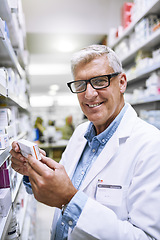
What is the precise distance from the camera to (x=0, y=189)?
126 centimetres

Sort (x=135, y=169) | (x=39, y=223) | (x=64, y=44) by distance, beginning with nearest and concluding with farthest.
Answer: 1. (x=135, y=169)
2. (x=39, y=223)
3. (x=64, y=44)

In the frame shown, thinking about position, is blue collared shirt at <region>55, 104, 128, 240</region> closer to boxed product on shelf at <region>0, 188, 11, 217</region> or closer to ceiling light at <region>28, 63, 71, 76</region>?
boxed product on shelf at <region>0, 188, 11, 217</region>

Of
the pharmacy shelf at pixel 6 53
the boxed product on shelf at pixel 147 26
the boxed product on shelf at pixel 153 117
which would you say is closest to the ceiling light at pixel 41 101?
the boxed product on shelf at pixel 147 26

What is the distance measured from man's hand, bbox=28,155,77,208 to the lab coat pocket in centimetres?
24

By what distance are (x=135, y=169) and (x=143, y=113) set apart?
1967mm

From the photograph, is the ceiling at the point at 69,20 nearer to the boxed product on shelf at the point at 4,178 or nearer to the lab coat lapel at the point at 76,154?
the lab coat lapel at the point at 76,154

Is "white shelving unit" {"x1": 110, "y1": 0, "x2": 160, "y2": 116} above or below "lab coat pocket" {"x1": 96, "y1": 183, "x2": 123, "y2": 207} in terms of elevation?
above

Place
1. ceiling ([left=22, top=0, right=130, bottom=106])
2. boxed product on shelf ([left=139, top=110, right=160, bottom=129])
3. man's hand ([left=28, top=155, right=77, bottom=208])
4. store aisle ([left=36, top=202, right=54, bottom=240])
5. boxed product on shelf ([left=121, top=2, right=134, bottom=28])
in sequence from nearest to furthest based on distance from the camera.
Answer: man's hand ([left=28, top=155, right=77, bottom=208])
boxed product on shelf ([left=139, top=110, right=160, bottom=129])
store aisle ([left=36, top=202, right=54, bottom=240])
boxed product on shelf ([left=121, top=2, right=134, bottom=28])
ceiling ([left=22, top=0, right=130, bottom=106])

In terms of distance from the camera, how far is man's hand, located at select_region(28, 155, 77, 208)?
89 cm

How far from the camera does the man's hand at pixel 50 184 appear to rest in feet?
2.92

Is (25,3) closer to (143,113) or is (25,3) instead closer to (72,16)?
(72,16)

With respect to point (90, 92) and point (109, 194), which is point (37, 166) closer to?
point (109, 194)

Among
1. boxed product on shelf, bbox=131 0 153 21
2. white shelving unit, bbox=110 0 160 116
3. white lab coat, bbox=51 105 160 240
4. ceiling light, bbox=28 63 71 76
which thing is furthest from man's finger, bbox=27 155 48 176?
ceiling light, bbox=28 63 71 76

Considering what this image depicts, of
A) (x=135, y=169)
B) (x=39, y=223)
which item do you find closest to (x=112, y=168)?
(x=135, y=169)
